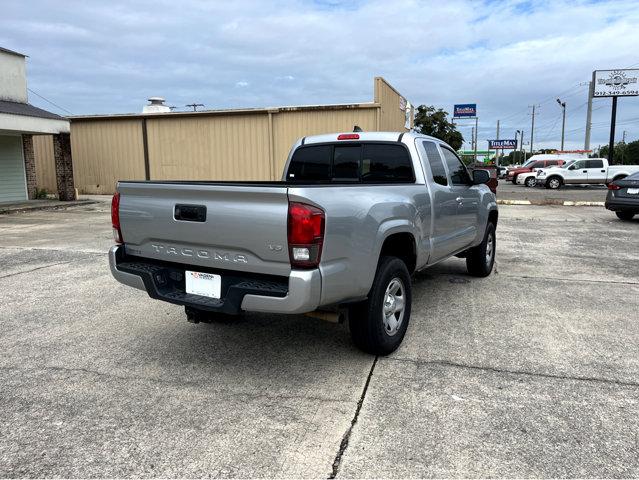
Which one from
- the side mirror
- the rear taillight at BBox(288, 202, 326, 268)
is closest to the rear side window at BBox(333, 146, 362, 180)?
the side mirror

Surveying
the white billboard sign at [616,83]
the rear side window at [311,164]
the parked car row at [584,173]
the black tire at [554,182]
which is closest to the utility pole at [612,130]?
the white billboard sign at [616,83]

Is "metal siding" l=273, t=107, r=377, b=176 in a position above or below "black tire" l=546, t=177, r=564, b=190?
above

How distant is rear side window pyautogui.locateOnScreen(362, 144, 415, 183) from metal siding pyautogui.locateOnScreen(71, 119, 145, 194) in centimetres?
1745

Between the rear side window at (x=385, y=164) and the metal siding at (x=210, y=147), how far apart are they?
574 inches

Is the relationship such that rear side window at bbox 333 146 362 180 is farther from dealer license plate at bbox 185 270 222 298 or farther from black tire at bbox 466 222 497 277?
black tire at bbox 466 222 497 277

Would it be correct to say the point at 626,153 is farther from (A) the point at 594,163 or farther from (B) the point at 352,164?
(B) the point at 352,164

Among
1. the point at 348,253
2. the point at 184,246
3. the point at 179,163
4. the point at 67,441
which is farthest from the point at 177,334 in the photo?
the point at 179,163

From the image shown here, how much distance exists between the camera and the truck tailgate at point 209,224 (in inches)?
126

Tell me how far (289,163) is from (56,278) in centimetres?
375

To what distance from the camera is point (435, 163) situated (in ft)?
17.3

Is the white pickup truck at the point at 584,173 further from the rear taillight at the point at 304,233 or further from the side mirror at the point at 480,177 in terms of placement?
the rear taillight at the point at 304,233

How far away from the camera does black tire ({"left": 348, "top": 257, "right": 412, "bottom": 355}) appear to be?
3787 mm

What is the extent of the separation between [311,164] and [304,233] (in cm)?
247

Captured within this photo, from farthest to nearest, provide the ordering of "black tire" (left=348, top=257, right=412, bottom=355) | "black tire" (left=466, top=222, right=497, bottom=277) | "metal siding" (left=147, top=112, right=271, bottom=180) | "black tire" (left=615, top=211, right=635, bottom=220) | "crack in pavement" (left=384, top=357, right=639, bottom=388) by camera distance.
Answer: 1. "metal siding" (left=147, top=112, right=271, bottom=180)
2. "black tire" (left=615, top=211, right=635, bottom=220)
3. "black tire" (left=466, top=222, right=497, bottom=277)
4. "black tire" (left=348, top=257, right=412, bottom=355)
5. "crack in pavement" (left=384, top=357, right=639, bottom=388)
